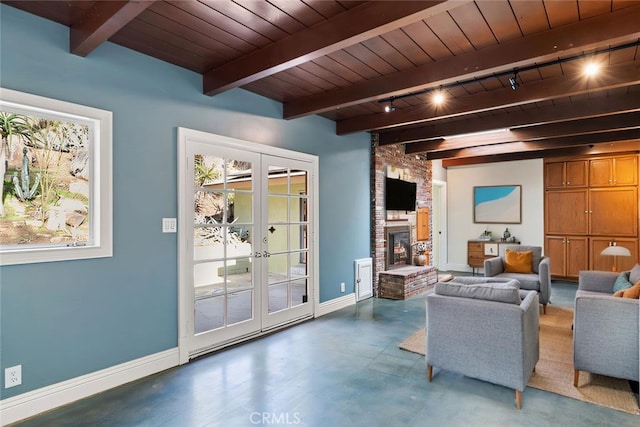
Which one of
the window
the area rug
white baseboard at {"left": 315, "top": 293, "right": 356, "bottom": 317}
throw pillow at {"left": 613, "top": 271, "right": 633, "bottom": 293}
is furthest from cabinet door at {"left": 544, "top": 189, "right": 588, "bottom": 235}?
the window

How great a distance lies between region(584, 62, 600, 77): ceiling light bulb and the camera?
307 cm

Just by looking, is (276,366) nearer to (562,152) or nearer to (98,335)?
(98,335)

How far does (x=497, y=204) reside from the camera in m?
7.87

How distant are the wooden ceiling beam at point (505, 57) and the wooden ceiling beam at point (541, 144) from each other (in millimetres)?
3163

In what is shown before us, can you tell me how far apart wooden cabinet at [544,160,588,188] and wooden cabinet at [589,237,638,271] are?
112cm

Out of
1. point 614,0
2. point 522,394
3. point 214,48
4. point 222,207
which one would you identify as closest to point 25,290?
point 222,207

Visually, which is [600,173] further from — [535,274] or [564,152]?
[535,274]

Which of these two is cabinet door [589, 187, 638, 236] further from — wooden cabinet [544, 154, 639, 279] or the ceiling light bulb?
the ceiling light bulb

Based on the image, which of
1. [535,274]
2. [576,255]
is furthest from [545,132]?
[576,255]

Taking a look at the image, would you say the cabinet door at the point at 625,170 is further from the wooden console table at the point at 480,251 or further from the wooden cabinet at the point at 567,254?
the wooden console table at the point at 480,251

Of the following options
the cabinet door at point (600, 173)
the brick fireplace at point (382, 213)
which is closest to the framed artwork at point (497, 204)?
the cabinet door at point (600, 173)

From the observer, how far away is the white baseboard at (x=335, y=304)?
468 centimetres

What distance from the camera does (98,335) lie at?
2.62 meters

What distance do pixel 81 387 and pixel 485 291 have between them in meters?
2.99
